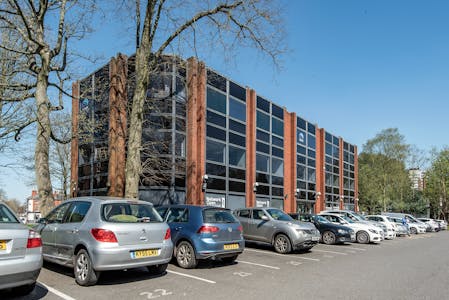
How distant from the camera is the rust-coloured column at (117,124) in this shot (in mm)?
21266

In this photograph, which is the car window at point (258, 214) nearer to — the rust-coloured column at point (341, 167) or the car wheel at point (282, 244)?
the car wheel at point (282, 244)

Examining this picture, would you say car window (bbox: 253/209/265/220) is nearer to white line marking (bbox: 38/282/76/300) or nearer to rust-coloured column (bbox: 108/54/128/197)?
white line marking (bbox: 38/282/76/300)

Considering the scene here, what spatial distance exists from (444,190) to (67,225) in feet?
198

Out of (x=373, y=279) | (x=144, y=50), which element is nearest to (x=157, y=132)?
(x=144, y=50)

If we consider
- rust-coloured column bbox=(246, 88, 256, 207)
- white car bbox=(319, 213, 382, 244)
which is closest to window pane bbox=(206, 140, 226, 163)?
rust-coloured column bbox=(246, 88, 256, 207)

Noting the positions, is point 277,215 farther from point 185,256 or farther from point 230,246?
point 185,256

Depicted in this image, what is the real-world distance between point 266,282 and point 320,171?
35019 mm

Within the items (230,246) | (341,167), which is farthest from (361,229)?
(341,167)

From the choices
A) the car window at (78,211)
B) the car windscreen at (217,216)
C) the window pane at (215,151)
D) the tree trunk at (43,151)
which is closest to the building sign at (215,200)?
the window pane at (215,151)

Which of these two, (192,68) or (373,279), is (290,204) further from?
(373,279)

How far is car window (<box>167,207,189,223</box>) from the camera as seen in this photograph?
931cm

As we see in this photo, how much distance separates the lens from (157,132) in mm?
20844

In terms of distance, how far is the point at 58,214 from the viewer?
787 centimetres

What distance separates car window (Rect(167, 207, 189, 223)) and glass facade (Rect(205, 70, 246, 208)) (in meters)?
12.8
